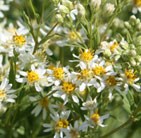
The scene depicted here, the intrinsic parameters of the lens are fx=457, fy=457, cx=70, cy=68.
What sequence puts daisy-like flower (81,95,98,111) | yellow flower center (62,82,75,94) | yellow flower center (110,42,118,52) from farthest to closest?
yellow flower center (110,42,118,52)
yellow flower center (62,82,75,94)
daisy-like flower (81,95,98,111)

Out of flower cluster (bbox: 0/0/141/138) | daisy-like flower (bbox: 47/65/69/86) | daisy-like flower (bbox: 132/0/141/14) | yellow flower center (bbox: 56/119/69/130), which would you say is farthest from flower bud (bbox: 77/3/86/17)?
daisy-like flower (bbox: 132/0/141/14)

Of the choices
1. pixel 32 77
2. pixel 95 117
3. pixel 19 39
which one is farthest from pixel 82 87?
pixel 19 39

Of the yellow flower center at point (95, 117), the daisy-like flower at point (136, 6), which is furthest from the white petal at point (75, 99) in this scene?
the daisy-like flower at point (136, 6)

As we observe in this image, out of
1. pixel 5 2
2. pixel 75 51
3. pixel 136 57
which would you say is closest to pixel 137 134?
pixel 75 51

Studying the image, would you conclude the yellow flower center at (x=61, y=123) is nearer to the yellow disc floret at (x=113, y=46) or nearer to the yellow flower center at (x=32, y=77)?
the yellow flower center at (x=32, y=77)

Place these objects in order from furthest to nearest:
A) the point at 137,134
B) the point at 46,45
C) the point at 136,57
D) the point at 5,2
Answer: the point at 5,2
the point at 137,134
the point at 46,45
the point at 136,57

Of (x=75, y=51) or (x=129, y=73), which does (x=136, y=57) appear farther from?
(x=75, y=51)

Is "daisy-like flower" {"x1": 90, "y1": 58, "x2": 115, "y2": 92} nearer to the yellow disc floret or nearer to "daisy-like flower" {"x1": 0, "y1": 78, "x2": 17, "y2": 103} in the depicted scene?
the yellow disc floret
